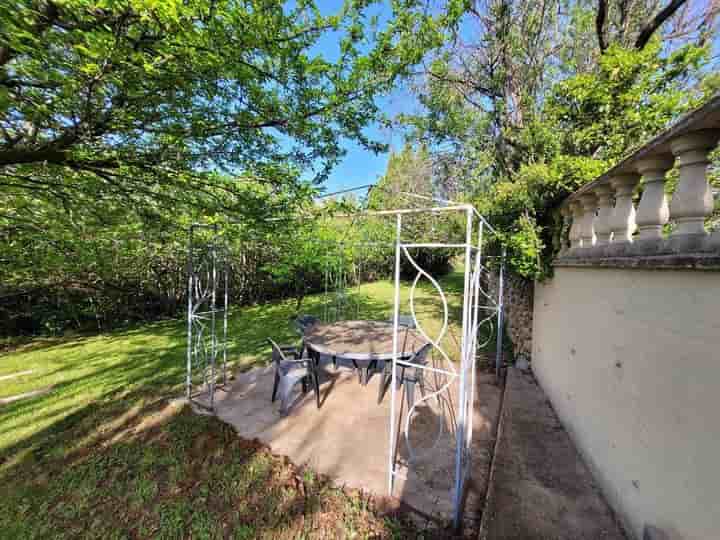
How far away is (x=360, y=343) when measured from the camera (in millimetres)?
3828

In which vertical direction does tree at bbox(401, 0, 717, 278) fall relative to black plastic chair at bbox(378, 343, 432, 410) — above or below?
Answer: above

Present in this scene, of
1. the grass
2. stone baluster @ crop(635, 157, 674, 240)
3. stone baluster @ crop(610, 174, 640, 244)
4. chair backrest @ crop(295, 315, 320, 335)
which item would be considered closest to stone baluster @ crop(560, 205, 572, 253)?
stone baluster @ crop(610, 174, 640, 244)

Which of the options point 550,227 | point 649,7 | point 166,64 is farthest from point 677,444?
point 649,7

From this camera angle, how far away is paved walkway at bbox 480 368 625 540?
1.70m

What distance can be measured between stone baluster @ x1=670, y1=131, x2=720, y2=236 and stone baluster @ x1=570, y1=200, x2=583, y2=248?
1.68 metres

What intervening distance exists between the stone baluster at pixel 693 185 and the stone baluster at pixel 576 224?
→ 168 centimetres

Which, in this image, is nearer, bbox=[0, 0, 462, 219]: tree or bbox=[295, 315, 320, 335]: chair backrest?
bbox=[0, 0, 462, 219]: tree

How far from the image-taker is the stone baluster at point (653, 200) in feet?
5.17

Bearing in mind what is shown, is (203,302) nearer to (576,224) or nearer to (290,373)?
(290,373)

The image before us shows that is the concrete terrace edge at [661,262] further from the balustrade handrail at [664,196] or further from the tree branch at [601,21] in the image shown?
the tree branch at [601,21]

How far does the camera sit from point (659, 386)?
1.49 metres

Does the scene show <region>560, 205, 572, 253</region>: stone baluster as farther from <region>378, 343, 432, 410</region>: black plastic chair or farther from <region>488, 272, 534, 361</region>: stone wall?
<region>378, 343, 432, 410</region>: black plastic chair

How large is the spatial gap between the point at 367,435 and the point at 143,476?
2038 mm

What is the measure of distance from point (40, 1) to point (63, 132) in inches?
35.2
